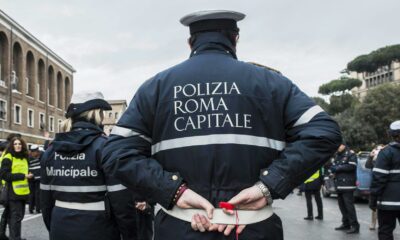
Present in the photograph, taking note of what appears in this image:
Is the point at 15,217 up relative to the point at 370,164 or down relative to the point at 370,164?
down

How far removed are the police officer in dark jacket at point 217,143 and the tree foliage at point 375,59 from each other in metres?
85.5

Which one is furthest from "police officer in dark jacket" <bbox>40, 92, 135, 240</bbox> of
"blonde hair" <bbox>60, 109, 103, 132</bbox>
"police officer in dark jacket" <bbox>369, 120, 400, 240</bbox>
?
"police officer in dark jacket" <bbox>369, 120, 400, 240</bbox>

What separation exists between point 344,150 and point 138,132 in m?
8.53

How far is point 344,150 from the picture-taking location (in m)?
10.3

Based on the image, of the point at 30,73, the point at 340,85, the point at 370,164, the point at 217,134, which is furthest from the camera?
the point at 340,85

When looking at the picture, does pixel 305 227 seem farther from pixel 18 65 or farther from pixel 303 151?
pixel 18 65

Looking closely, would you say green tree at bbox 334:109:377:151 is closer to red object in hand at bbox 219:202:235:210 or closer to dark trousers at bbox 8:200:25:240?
dark trousers at bbox 8:200:25:240

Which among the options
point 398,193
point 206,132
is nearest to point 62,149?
point 206,132

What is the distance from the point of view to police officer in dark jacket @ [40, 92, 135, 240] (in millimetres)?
3999

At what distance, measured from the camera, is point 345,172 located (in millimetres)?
10219

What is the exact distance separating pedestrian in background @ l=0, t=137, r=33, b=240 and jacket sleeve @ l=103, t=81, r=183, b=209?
6.22m

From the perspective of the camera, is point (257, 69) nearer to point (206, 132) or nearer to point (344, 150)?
point (206, 132)

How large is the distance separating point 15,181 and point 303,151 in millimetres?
6929

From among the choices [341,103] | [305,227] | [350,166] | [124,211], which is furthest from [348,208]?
[341,103]
